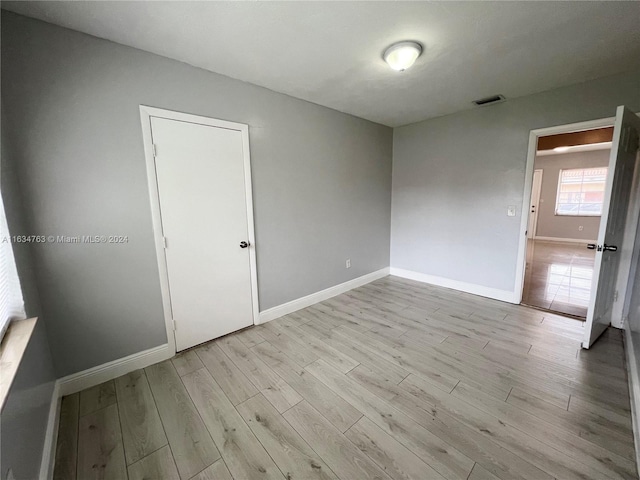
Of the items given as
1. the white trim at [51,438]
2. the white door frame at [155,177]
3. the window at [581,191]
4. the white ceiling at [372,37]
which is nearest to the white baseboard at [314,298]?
the white door frame at [155,177]

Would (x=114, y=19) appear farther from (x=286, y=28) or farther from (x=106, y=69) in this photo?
(x=286, y=28)

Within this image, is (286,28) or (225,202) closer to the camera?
(286,28)

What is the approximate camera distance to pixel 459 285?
3.76 meters

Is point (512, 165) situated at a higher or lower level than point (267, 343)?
higher

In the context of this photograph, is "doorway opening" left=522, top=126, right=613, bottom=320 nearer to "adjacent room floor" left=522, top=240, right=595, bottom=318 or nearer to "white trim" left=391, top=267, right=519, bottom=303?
"adjacent room floor" left=522, top=240, right=595, bottom=318

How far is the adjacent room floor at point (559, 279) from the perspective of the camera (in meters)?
3.19

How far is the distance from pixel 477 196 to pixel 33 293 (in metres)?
4.46

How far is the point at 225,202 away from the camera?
248 centimetres

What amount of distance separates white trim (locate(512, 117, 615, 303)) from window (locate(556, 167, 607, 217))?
5.86 m

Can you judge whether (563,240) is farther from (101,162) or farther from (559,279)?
(101,162)

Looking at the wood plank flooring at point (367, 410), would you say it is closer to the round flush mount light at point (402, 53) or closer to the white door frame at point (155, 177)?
the white door frame at point (155, 177)

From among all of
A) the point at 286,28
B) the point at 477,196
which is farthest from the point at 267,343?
the point at 477,196

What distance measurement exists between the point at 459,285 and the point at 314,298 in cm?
217

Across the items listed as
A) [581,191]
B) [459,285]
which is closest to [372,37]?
[459,285]
